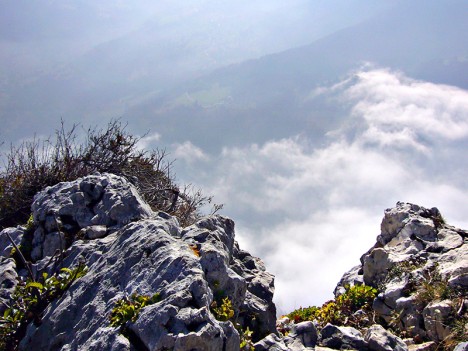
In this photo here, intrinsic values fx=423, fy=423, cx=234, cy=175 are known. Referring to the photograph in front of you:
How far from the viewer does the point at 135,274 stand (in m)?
7.21

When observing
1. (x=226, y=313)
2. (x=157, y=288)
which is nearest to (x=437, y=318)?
(x=226, y=313)

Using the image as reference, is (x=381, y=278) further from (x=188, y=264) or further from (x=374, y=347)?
(x=188, y=264)

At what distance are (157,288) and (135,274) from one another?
2.26 ft

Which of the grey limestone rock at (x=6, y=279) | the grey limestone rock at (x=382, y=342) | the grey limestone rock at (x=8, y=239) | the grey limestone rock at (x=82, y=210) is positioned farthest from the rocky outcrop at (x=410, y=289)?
the grey limestone rock at (x=8, y=239)

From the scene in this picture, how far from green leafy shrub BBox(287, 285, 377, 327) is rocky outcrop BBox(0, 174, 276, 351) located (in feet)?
10.3

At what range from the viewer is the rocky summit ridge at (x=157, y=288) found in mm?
6242

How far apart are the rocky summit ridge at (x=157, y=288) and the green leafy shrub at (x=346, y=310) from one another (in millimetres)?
387

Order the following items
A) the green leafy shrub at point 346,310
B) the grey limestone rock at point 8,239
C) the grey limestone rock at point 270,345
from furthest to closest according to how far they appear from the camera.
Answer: the green leafy shrub at point 346,310 → the grey limestone rock at point 8,239 → the grey limestone rock at point 270,345

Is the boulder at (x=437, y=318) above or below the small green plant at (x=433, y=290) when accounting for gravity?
below

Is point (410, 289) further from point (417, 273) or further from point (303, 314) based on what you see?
point (303, 314)

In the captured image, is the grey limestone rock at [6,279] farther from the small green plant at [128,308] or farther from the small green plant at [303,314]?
the small green plant at [303,314]

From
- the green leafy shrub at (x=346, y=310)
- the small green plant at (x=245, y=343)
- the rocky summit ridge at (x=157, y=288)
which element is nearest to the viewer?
the rocky summit ridge at (x=157, y=288)

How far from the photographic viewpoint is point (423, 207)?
17266 mm

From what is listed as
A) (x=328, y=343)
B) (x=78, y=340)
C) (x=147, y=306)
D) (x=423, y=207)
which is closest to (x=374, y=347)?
(x=328, y=343)
